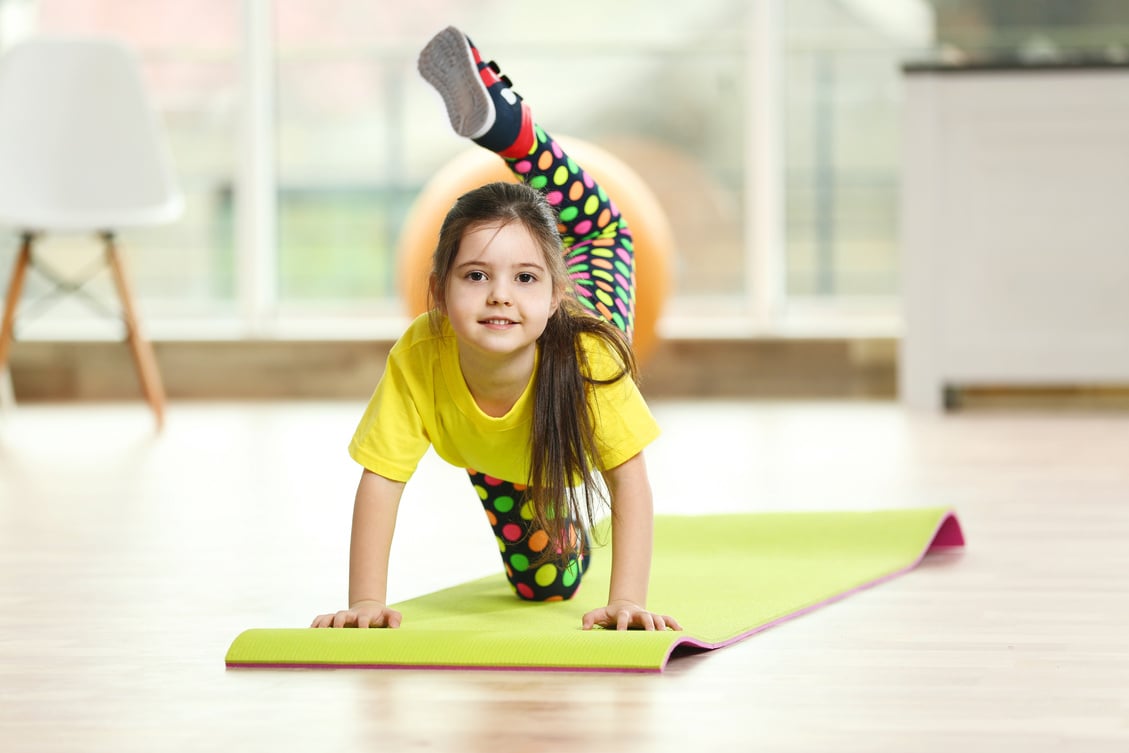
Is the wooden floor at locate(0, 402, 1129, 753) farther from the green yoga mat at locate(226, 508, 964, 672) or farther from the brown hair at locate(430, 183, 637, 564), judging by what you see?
the brown hair at locate(430, 183, 637, 564)

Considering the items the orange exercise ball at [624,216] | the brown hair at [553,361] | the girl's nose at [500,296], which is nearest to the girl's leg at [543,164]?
the brown hair at [553,361]

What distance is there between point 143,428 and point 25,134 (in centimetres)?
79

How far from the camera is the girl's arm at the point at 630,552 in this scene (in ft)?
4.80

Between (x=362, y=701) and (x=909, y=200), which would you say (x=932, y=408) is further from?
(x=362, y=701)

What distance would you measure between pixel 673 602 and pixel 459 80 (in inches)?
23.0

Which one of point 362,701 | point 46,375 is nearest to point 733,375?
point 46,375

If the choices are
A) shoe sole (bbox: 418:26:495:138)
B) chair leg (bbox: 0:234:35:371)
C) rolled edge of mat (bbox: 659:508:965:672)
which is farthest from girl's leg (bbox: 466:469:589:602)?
chair leg (bbox: 0:234:35:371)

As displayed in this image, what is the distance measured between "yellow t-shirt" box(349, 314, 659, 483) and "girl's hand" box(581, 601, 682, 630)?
0.43ft

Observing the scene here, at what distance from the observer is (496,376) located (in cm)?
151

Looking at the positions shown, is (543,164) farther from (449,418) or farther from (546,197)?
(449,418)

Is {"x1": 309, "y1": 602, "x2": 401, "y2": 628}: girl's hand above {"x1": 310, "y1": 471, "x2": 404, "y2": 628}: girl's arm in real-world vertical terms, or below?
below

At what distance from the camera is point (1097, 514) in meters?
2.32

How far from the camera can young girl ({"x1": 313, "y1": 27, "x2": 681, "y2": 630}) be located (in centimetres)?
145

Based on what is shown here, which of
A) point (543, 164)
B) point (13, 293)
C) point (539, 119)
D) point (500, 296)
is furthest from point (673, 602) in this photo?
point (539, 119)
